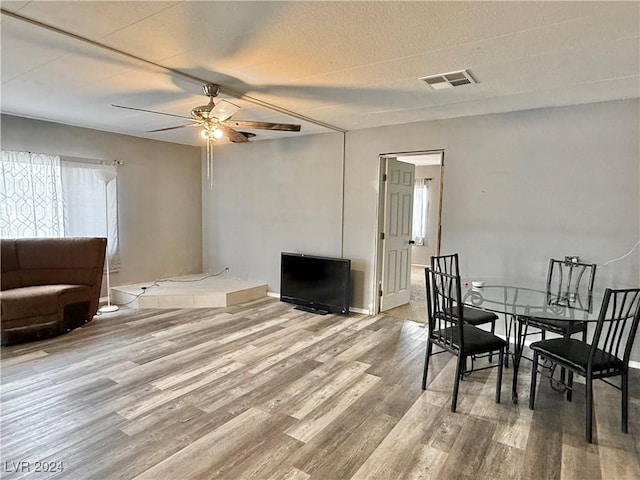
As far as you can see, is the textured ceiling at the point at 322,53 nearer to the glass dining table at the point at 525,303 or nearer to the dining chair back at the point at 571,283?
the dining chair back at the point at 571,283

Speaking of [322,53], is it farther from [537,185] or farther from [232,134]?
[537,185]

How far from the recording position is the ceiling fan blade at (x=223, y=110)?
3.22 m

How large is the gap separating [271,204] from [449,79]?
3449mm

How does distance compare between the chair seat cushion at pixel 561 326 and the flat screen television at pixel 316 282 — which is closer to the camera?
the chair seat cushion at pixel 561 326

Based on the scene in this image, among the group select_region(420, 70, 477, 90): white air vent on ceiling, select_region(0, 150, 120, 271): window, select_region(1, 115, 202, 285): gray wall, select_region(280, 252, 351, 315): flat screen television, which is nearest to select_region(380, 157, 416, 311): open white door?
select_region(280, 252, 351, 315): flat screen television

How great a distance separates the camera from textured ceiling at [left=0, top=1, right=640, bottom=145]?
1.96 meters

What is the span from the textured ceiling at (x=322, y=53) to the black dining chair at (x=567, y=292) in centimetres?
159

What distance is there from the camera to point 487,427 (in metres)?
2.41

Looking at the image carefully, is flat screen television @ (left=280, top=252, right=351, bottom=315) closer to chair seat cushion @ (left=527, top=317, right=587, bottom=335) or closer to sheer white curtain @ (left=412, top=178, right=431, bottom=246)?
chair seat cushion @ (left=527, top=317, right=587, bottom=335)

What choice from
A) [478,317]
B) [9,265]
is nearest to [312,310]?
[478,317]

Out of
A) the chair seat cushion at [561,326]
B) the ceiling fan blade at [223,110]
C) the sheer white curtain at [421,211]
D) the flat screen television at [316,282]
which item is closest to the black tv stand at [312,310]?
the flat screen television at [316,282]

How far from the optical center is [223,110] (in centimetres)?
364

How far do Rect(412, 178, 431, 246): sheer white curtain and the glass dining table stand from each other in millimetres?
5591

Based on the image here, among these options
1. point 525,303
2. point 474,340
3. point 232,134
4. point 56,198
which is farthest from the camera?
point 56,198
